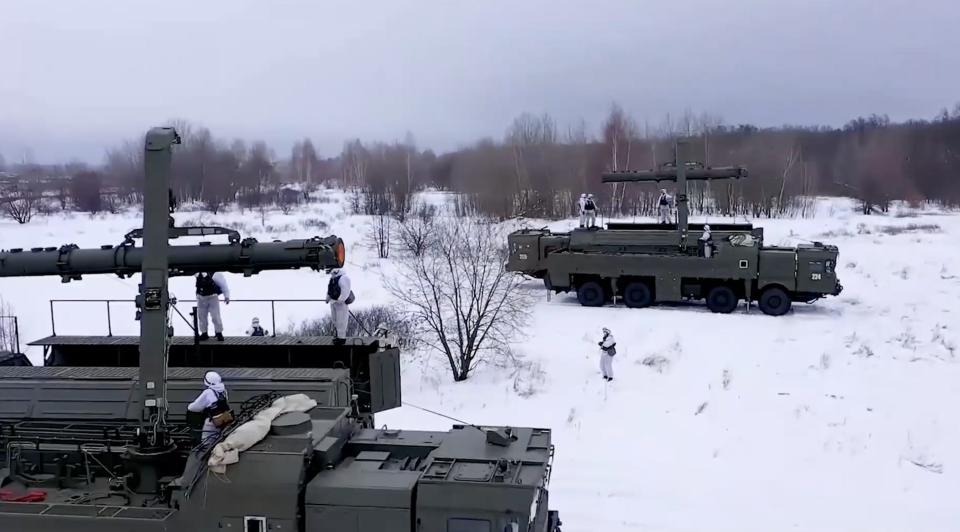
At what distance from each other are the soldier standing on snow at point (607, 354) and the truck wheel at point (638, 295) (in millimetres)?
6711

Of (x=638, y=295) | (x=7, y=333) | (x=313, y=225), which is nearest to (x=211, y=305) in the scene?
(x=7, y=333)

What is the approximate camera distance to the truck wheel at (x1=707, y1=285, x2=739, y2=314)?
20500 millimetres

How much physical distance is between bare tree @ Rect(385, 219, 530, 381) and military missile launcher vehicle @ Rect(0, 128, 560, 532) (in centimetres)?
670

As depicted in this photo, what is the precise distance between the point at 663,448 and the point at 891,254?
19.8 m

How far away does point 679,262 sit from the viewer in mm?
20672

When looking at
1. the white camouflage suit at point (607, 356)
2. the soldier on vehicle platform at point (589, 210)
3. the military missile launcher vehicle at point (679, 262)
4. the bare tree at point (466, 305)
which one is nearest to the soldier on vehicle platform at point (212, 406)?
the bare tree at point (466, 305)

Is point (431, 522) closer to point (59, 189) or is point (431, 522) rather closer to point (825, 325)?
point (825, 325)

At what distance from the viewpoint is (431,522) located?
5.97 meters

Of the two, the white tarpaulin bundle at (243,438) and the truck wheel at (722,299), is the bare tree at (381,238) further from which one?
the white tarpaulin bundle at (243,438)

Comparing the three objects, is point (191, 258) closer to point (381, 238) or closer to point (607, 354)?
point (607, 354)

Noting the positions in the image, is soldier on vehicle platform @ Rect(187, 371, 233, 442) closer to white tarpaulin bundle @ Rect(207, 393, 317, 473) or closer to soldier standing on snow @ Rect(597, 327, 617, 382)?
white tarpaulin bundle @ Rect(207, 393, 317, 473)

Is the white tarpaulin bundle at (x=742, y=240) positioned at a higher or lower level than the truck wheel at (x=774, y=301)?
higher

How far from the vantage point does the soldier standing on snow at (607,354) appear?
14516 millimetres

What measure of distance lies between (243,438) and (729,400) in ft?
31.2
